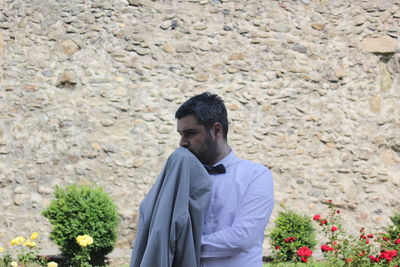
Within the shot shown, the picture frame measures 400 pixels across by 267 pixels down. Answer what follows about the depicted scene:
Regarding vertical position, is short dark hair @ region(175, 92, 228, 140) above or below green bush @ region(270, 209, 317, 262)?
above

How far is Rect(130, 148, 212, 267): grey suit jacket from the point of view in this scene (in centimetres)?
175

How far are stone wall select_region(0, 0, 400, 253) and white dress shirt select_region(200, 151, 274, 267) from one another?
5087 millimetres

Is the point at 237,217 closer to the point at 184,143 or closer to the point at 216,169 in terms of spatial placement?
the point at 216,169

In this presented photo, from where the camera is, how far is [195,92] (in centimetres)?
721

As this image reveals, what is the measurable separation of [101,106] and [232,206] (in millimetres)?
5365

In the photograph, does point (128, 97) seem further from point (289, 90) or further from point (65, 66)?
point (289, 90)

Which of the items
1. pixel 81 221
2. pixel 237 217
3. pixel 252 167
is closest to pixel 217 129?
pixel 252 167

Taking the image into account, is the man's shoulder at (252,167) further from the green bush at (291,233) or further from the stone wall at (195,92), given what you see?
the stone wall at (195,92)

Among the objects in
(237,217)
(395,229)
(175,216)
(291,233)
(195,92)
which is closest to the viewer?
(175,216)

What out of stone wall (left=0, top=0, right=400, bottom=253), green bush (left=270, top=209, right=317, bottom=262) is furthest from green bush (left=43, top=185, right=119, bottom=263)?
green bush (left=270, top=209, right=317, bottom=262)

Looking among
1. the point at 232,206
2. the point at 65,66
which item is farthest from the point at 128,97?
the point at 232,206

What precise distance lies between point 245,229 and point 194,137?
0.38m

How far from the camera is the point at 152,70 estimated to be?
7215 mm

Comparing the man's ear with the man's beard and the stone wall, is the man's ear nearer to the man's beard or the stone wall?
the man's beard
